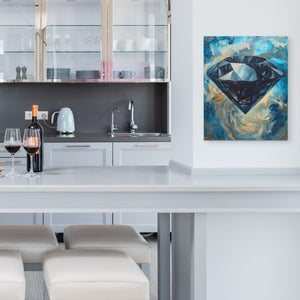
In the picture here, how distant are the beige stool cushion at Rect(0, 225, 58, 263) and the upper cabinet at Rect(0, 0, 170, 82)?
8.39ft

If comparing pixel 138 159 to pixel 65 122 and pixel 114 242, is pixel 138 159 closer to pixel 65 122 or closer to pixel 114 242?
pixel 65 122

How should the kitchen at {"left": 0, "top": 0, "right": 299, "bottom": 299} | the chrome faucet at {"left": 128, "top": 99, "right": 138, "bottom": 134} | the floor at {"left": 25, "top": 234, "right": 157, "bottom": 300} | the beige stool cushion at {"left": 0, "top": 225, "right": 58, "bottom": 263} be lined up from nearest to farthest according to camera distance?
the beige stool cushion at {"left": 0, "top": 225, "right": 58, "bottom": 263} → the kitchen at {"left": 0, "top": 0, "right": 299, "bottom": 299} → the floor at {"left": 25, "top": 234, "right": 157, "bottom": 300} → the chrome faucet at {"left": 128, "top": 99, "right": 138, "bottom": 134}

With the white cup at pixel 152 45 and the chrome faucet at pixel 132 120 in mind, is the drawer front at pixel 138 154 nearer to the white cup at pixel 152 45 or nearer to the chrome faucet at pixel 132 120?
the chrome faucet at pixel 132 120

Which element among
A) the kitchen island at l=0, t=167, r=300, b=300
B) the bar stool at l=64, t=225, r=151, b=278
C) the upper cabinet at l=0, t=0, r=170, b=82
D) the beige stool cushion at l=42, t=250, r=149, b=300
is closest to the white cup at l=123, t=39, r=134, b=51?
the upper cabinet at l=0, t=0, r=170, b=82

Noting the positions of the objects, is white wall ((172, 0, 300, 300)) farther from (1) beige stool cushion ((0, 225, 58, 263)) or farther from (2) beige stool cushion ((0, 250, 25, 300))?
(2) beige stool cushion ((0, 250, 25, 300))

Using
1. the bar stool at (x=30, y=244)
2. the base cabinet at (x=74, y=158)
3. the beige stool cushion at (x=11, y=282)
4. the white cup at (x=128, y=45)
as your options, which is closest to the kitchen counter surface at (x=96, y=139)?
the base cabinet at (x=74, y=158)

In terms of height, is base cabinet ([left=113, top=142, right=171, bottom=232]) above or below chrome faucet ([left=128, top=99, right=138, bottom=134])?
below

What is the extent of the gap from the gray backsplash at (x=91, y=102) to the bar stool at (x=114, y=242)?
2664 mm

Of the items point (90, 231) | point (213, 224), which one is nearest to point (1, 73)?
point (90, 231)

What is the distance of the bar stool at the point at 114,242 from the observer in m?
2.45

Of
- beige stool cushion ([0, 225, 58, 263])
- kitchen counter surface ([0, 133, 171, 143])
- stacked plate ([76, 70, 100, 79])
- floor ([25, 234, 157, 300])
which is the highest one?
stacked plate ([76, 70, 100, 79])

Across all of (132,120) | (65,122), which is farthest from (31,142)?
(132,120)

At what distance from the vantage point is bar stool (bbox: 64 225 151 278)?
8.03 feet

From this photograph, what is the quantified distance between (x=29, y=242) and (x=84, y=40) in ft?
9.45
